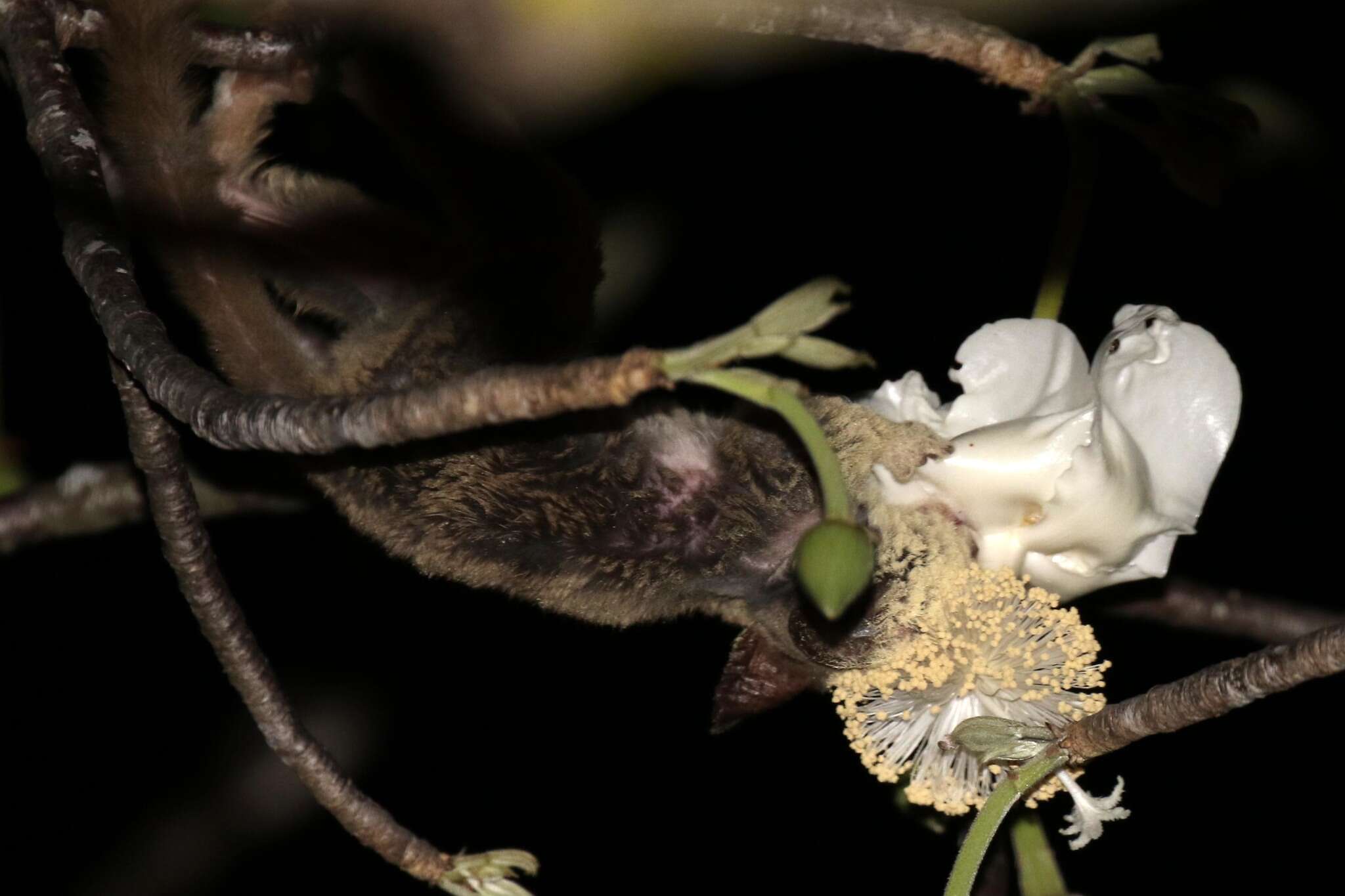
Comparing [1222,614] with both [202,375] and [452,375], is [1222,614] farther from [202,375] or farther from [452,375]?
[202,375]

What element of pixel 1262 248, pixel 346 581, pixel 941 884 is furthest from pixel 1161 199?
pixel 346 581

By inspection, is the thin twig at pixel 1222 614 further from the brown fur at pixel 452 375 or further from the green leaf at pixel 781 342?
the green leaf at pixel 781 342

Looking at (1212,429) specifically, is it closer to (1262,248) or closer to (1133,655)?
(1262,248)

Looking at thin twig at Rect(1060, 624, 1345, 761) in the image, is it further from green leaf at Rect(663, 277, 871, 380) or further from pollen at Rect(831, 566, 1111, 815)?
green leaf at Rect(663, 277, 871, 380)

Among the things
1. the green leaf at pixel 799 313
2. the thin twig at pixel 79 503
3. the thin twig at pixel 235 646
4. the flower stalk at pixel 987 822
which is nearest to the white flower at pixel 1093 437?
the flower stalk at pixel 987 822

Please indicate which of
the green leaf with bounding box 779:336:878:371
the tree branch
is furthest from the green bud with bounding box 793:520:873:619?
the tree branch

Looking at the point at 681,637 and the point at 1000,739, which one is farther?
the point at 681,637

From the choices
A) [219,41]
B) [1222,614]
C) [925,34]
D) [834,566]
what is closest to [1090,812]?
[834,566]
